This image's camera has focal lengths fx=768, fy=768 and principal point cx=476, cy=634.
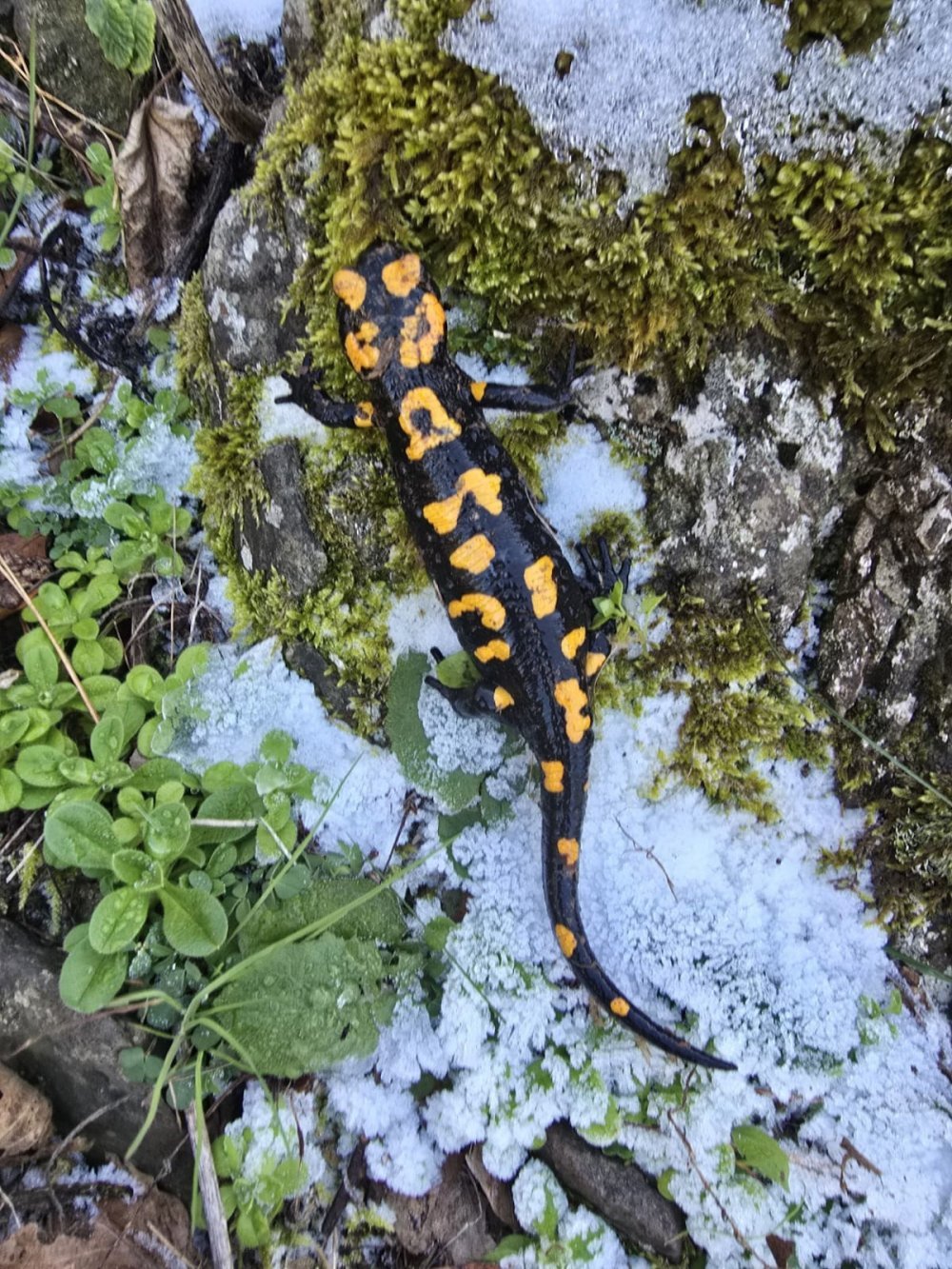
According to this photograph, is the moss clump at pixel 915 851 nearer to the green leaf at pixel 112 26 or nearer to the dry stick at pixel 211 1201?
the dry stick at pixel 211 1201

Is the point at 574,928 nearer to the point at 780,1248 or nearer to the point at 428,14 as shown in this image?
the point at 780,1248

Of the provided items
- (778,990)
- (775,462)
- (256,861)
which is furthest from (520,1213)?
(775,462)

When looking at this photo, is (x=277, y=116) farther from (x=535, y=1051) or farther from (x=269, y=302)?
(x=535, y=1051)

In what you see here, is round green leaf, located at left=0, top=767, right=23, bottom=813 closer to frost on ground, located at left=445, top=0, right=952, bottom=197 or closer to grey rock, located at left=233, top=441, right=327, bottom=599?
grey rock, located at left=233, top=441, right=327, bottom=599

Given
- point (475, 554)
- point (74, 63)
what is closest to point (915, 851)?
point (475, 554)

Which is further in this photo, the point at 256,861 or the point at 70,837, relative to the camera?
the point at 256,861
